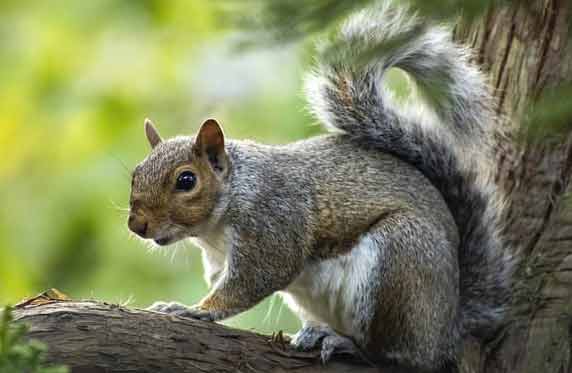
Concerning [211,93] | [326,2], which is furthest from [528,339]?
[211,93]

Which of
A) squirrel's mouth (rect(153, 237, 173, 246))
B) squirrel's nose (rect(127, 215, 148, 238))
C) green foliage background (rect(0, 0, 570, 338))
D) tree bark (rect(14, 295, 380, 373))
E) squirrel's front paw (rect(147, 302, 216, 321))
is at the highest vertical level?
green foliage background (rect(0, 0, 570, 338))

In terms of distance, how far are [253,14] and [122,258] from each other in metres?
4.09

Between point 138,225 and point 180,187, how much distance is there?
A: 22cm

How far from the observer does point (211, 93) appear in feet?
20.0

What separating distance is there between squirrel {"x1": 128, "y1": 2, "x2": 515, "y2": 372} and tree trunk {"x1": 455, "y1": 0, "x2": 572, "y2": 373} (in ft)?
0.23

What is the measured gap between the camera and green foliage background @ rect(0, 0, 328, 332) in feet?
17.6

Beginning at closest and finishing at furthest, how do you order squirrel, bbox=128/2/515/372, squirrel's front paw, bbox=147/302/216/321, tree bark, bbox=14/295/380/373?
tree bark, bbox=14/295/380/373, squirrel's front paw, bbox=147/302/216/321, squirrel, bbox=128/2/515/372

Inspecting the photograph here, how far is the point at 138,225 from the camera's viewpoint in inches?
125

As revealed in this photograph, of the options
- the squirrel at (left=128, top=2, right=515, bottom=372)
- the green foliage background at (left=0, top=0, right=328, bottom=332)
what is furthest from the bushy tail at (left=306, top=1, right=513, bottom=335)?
the green foliage background at (left=0, top=0, right=328, bottom=332)

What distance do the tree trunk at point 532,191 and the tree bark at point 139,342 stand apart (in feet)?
2.27

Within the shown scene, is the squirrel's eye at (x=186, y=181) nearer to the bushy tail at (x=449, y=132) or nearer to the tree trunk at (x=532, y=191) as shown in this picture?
the bushy tail at (x=449, y=132)

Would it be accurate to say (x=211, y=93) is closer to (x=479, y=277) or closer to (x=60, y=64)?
(x=60, y=64)

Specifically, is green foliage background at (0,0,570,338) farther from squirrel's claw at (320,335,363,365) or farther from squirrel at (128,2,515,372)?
squirrel's claw at (320,335,363,365)

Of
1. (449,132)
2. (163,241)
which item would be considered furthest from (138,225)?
(449,132)
